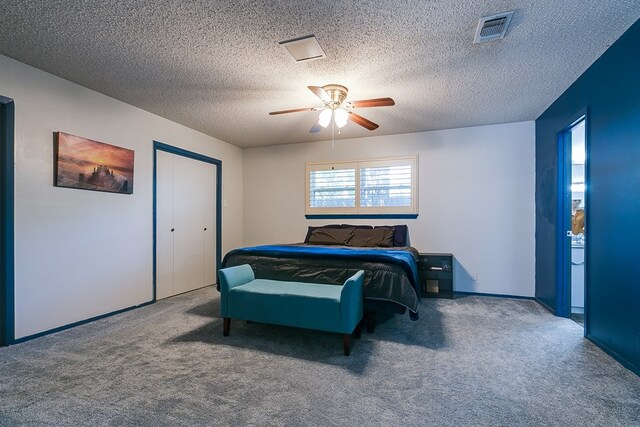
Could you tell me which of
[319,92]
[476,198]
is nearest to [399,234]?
[476,198]

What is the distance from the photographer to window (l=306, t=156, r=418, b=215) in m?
4.73

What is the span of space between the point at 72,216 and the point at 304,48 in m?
2.80

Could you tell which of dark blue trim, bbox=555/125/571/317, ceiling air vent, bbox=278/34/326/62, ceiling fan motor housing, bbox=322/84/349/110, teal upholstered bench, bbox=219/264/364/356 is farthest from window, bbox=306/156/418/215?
ceiling air vent, bbox=278/34/326/62

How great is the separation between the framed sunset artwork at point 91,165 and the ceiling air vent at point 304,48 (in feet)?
7.69

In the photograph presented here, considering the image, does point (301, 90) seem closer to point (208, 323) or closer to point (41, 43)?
point (41, 43)

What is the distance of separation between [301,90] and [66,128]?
7.81ft

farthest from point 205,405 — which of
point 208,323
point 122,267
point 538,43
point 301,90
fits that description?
point 538,43

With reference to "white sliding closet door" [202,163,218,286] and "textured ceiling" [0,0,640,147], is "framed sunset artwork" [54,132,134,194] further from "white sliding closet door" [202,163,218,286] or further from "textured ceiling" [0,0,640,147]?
"white sliding closet door" [202,163,218,286]

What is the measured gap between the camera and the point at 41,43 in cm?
235

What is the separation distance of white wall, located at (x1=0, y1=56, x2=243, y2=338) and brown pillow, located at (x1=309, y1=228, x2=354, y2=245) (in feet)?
7.52

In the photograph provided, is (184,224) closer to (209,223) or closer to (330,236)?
(209,223)

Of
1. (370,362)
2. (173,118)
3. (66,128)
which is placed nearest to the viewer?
(370,362)

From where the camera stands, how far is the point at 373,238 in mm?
4434

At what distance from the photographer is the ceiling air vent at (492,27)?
2.01 metres
